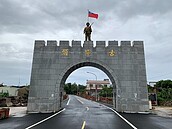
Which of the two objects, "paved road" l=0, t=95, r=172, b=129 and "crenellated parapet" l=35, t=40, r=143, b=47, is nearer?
"paved road" l=0, t=95, r=172, b=129

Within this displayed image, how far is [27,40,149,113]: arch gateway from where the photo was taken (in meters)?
15.5

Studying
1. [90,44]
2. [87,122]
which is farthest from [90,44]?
[87,122]

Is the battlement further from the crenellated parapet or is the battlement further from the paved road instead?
the paved road

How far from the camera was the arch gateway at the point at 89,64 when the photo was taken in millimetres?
15469

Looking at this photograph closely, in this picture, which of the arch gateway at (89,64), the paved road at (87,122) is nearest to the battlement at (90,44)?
the arch gateway at (89,64)

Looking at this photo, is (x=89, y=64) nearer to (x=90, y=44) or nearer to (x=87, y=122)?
(x=90, y=44)

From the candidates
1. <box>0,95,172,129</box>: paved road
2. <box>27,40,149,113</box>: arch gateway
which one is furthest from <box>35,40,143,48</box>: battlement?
<box>0,95,172,129</box>: paved road

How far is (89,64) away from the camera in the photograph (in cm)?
1738

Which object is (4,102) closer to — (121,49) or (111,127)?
(121,49)

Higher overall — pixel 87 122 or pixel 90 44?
pixel 90 44

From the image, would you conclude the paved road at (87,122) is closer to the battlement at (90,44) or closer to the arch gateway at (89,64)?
the arch gateway at (89,64)

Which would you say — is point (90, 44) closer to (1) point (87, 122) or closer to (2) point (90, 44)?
(2) point (90, 44)

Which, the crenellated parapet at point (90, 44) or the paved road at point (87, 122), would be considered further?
the crenellated parapet at point (90, 44)

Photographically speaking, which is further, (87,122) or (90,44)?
(90,44)
